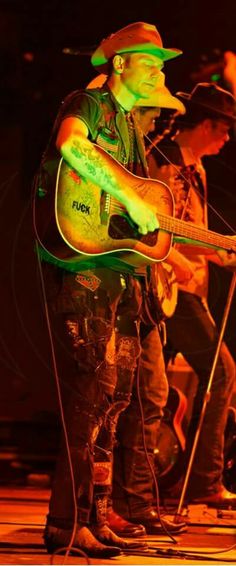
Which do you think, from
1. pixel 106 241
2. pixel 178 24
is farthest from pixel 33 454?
pixel 106 241

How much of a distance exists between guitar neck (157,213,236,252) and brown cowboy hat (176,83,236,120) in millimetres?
1492

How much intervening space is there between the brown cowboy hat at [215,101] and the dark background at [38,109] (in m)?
0.93

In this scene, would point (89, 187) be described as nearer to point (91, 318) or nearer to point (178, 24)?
point (91, 318)

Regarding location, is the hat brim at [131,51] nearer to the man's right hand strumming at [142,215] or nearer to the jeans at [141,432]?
the man's right hand strumming at [142,215]

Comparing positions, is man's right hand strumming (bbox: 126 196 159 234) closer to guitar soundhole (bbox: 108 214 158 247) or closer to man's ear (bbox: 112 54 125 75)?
guitar soundhole (bbox: 108 214 158 247)

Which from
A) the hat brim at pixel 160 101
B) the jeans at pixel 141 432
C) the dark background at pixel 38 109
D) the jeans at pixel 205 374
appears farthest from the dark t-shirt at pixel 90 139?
the dark background at pixel 38 109

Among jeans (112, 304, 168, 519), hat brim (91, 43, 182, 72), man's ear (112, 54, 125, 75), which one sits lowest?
jeans (112, 304, 168, 519)

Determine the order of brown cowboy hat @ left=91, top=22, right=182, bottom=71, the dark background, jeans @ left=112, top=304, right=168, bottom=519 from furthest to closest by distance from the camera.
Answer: the dark background, jeans @ left=112, top=304, right=168, bottom=519, brown cowboy hat @ left=91, top=22, right=182, bottom=71

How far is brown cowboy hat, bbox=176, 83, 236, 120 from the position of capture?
523 centimetres

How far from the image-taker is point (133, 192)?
332 cm

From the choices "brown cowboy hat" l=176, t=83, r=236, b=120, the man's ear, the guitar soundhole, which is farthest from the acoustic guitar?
"brown cowboy hat" l=176, t=83, r=236, b=120

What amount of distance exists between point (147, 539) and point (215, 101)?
2439 mm

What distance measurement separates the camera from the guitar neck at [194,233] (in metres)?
3.54

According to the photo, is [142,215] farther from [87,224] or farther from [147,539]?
[147,539]
